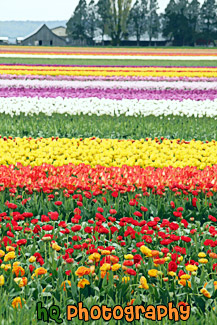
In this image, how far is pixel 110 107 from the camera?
13.5 meters

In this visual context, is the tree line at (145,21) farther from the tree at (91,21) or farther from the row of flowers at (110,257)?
the row of flowers at (110,257)

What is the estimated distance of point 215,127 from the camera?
436 inches

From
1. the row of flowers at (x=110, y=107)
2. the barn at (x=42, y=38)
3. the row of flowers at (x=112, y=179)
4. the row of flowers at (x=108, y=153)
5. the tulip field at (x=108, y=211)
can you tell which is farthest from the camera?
the barn at (x=42, y=38)

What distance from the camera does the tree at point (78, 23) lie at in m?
86.1

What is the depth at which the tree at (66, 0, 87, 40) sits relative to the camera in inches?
3391

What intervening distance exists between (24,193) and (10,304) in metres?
2.61

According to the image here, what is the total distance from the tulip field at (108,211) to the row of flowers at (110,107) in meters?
0.03

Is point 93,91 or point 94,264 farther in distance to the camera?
point 93,91

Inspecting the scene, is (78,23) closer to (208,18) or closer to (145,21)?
(145,21)

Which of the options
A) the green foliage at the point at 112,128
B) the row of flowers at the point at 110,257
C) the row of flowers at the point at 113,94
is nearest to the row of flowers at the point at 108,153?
the green foliage at the point at 112,128

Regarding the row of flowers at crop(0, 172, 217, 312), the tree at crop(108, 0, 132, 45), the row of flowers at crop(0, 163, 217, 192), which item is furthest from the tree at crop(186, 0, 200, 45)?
the row of flowers at crop(0, 172, 217, 312)

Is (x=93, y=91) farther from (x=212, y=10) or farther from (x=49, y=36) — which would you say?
(x=49, y=36)

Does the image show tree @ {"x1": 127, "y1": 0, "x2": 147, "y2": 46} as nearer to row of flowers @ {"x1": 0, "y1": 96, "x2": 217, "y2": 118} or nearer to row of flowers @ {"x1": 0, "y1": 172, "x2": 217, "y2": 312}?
row of flowers @ {"x1": 0, "y1": 96, "x2": 217, "y2": 118}

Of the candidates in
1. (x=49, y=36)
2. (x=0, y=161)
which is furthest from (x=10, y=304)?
(x=49, y=36)
